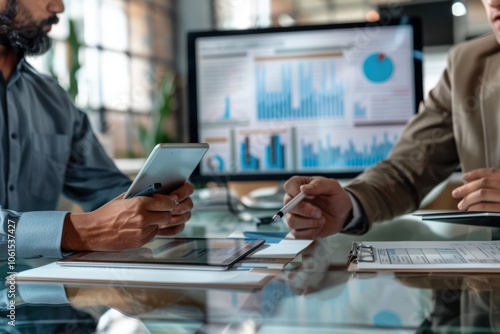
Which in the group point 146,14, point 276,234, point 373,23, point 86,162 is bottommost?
point 276,234

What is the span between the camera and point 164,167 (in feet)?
3.13

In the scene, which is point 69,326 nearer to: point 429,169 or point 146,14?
point 429,169

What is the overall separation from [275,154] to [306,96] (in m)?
0.18

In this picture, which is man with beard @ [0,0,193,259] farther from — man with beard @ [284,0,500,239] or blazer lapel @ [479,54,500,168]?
blazer lapel @ [479,54,500,168]

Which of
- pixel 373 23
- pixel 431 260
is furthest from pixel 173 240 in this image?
pixel 373 23

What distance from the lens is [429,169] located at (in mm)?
1561

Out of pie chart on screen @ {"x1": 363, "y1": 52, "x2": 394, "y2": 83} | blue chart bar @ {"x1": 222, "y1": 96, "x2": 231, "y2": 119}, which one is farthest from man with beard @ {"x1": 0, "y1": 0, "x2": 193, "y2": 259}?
pie chart on screen @ {"x1": 363, "y1": 52, "x2": 394, "y2": 83}

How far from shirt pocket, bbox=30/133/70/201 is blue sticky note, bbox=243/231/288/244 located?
607 mm

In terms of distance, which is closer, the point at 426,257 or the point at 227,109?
the point at 426,257

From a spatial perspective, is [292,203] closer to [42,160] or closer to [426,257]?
[426,257]

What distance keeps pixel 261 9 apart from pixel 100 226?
824cm

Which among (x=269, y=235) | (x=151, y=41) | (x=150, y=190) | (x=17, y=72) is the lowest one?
(x=269, y=235)

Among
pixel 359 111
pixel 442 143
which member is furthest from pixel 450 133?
pixel 359 111

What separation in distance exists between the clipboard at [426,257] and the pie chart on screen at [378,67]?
745mm
